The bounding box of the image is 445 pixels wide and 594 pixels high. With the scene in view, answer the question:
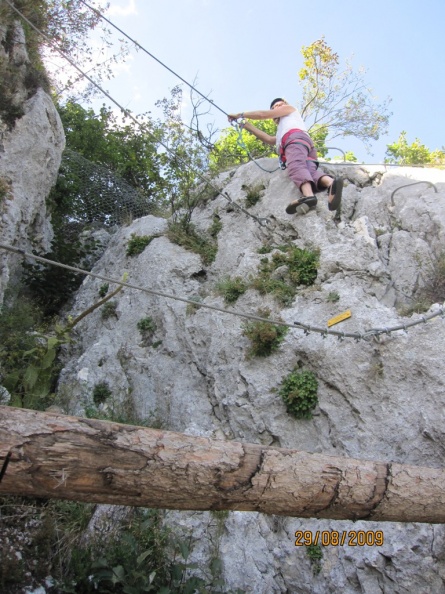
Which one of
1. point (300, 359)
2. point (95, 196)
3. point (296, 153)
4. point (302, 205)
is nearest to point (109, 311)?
point (302, 205)

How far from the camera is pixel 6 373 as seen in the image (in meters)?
7.84

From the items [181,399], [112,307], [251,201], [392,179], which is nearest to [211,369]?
[181,399]

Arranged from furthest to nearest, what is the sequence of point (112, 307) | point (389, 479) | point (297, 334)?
point (112, 307) < point (297, 334) < point (389, 479)

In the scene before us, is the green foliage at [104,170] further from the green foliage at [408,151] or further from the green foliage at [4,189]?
the green foliage at [408,151]

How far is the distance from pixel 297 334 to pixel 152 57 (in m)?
4.65

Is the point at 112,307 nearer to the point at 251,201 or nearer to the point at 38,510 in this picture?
the point at 251,201

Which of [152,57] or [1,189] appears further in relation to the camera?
[1,189]

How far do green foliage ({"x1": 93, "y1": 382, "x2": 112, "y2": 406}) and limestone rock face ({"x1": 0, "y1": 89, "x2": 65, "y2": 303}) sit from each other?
2.11 meters

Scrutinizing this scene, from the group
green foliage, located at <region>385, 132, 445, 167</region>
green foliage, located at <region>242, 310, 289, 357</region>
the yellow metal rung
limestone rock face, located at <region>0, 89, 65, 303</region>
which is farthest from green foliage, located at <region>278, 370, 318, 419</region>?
green foliage, located at <region>385, 132, 445, 167</region>

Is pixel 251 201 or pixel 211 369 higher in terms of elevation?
pixel 251 201

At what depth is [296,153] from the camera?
350 inches

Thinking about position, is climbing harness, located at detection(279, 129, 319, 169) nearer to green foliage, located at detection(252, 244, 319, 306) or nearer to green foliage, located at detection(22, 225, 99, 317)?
green foliage, located at detection(252, 244, 319, 306)

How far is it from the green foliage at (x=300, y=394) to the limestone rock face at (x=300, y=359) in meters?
0.11

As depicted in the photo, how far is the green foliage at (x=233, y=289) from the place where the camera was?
8391 millimetres
